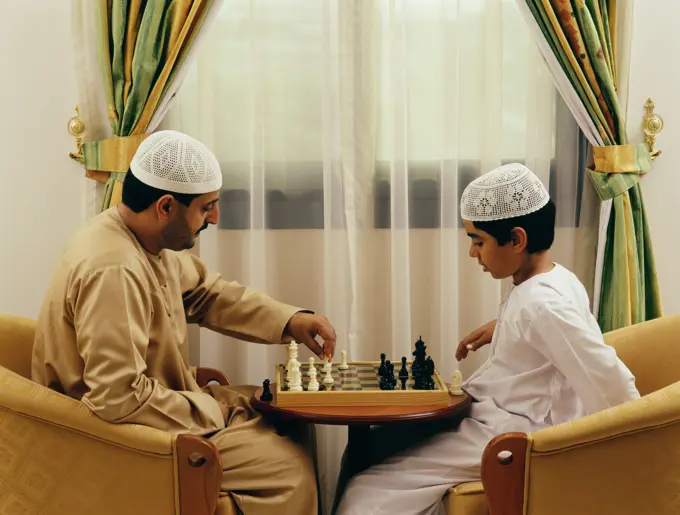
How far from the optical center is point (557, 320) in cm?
221

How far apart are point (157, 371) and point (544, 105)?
6.24 ft

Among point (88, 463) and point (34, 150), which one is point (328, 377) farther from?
point (34, 150)

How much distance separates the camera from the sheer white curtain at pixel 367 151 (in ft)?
10.6

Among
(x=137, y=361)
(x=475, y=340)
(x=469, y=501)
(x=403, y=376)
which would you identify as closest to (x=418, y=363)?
(x=403, y=376)

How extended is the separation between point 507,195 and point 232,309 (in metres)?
1.08

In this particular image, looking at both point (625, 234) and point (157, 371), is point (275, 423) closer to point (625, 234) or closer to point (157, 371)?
point (157, 371)

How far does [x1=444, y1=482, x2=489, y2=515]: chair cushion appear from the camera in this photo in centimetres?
221

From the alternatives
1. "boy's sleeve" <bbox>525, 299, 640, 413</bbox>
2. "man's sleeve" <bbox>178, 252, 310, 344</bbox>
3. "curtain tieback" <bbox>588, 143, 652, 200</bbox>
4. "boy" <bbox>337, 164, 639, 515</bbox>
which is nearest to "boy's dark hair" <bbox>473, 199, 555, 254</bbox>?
"boy" <bbox>337, 164, 639, 515</bbox>

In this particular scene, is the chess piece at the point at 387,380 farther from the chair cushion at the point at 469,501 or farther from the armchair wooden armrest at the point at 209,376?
the armchair wooden armrest at the point at 209,376

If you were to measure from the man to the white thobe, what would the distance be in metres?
0.26

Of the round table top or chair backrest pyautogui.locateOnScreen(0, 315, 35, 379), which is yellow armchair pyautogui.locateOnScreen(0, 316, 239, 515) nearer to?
the round table top

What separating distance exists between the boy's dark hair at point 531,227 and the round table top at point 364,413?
1.67 feet

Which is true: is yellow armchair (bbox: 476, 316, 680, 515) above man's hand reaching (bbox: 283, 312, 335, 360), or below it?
below

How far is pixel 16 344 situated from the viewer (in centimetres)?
267
